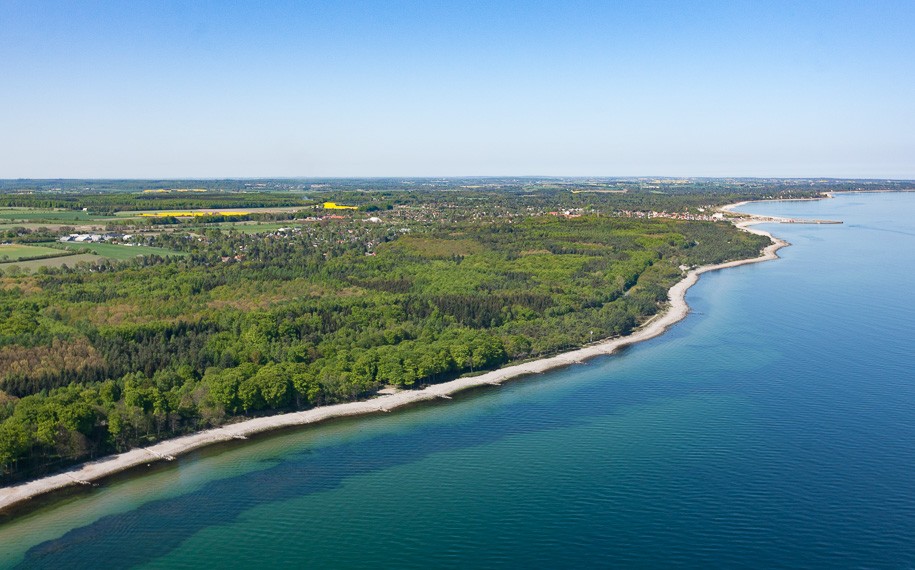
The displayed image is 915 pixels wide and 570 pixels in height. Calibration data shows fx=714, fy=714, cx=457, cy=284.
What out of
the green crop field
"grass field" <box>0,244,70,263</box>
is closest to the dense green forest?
the green crop field

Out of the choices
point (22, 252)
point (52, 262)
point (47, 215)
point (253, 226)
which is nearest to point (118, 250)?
point (22, 252)

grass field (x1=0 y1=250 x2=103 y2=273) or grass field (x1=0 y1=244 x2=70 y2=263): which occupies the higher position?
grass field (x1=0 y1=244 x2=70 y2=263)

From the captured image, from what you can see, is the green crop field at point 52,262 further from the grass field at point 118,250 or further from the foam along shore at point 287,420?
the foam along shore at point 287,420

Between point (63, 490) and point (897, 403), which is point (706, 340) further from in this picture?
point (63, 490)

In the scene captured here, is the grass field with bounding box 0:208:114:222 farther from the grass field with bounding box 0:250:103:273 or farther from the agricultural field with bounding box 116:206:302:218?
the grass field with bounding box 0:250:103:273

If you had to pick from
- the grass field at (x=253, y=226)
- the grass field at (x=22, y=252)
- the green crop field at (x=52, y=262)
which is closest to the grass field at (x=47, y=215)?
the grass field at (x=253, y=226)

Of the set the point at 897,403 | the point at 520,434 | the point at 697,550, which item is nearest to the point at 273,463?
the point at 520,434
